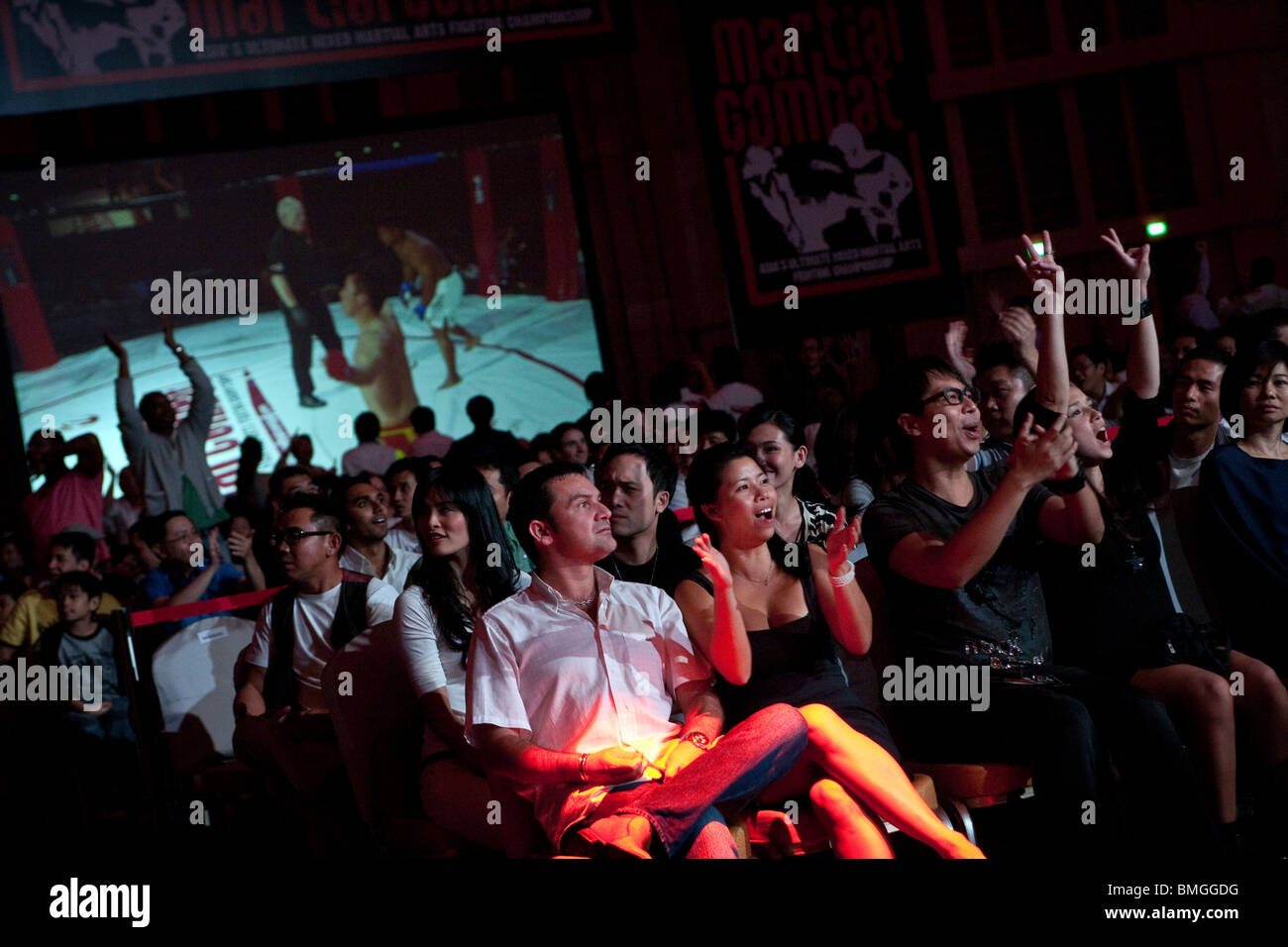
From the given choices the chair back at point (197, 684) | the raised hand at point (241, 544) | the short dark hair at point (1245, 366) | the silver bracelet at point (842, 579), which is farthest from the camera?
the raised hand at point (241, 544)

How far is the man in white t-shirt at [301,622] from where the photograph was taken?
3.85 meters

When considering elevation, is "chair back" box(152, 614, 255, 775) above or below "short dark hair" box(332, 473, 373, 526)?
below

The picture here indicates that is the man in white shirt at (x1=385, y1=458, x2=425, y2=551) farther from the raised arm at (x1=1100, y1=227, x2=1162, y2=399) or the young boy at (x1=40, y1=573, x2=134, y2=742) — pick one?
the raised arm at (x1=1100, y1=227, x2=1162, y2=399)

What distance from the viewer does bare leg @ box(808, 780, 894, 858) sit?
270cm

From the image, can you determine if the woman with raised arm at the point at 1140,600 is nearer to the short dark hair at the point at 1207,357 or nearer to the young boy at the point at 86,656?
the short dark hair at the point at 1207,357

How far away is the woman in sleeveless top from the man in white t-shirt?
120 cm

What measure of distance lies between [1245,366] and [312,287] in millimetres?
8154

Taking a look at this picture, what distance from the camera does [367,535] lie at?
173 inches

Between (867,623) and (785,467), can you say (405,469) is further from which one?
(867,623)

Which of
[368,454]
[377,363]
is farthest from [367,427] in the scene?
[377,363]

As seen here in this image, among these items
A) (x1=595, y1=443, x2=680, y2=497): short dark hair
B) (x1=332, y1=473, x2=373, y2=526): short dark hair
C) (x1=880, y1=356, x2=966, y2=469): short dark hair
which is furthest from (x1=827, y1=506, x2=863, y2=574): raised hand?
(x1=332, y1=473, x2=373, y2=526): short dark hair

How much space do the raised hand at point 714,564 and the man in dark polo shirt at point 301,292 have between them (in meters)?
8.04

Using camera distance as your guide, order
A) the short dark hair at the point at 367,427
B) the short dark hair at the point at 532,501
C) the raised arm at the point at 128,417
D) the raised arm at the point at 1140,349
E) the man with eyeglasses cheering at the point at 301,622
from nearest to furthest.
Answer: the short dark hair at the point at 532,501 < the raised arm at the point at 1140,349 < the man with eyeglasses cheering at the point at 301,622 < the raised arm at the point at 128,417 < the short dark hair at the point at 367,427

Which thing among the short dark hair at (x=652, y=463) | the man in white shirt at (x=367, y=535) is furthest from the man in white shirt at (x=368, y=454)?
the short dark hair at (x=652, y=463)
